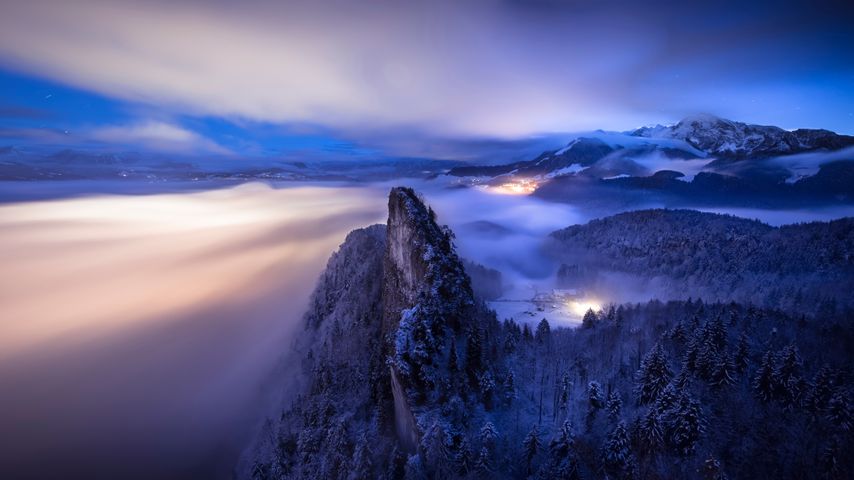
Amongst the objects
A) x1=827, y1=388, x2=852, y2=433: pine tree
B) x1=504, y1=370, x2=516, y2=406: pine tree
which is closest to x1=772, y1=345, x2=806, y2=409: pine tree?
x1=827, y1=388, x2=852, y2=433: pine tree

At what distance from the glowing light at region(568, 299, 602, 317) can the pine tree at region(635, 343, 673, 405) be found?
10639 centimetres

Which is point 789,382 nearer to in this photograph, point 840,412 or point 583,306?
point 840,412

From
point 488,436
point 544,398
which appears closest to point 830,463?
point 544,398

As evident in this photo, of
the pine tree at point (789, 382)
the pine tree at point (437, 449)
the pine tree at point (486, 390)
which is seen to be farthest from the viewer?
the pine tree at point (486, 390)

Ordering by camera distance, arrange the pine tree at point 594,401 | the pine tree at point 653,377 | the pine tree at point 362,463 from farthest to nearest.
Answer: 1. the pine tree at point 594,401
2. the pine tree at point 653,377
3. the pine tree at point 362,463

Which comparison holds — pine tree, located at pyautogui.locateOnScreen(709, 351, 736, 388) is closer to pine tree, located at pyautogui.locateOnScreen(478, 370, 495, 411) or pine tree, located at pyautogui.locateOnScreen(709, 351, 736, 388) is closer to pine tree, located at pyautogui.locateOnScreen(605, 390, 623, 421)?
pine tree, located at pyautogui.locateOnScreen(605, 390, 623, 421)

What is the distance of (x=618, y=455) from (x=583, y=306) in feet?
459

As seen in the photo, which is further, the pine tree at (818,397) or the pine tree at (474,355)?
the pine tree at (474,355)

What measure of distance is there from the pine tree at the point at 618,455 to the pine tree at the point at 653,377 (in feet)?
38.1

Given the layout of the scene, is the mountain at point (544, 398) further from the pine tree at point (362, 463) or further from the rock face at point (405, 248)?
the rock face at point (405, 248)

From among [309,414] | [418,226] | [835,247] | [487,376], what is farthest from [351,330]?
[835,247]

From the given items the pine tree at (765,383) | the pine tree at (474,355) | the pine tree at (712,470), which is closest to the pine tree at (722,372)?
the pine tree at (765,383)

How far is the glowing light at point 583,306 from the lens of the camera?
554 ft

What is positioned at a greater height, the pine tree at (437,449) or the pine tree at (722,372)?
the pine tree at (722,372)
